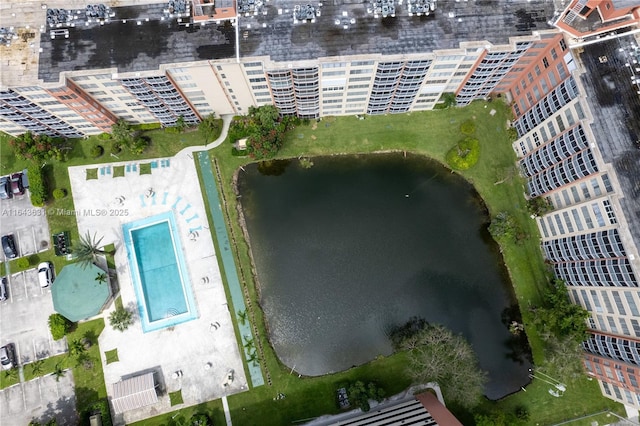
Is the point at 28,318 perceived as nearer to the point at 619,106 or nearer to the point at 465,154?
the point at 465,154

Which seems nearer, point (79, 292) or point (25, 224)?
point (79, 292)

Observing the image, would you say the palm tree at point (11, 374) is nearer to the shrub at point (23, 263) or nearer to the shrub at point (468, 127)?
the shrub at point (23, 263)

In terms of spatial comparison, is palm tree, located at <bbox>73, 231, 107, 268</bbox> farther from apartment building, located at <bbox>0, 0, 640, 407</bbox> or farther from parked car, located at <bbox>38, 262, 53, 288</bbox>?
apartment building, located at <bbox>0, 0, 640, 407</bbox>

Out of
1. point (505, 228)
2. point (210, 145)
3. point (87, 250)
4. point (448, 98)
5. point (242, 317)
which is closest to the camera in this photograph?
point (87, 250)

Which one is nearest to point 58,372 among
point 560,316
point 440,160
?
point 440,160

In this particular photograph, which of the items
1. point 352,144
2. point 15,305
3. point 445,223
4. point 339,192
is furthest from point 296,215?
point 15,305

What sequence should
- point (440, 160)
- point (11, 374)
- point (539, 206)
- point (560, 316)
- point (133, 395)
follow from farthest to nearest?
1. point (440, 160)
2. point (539, 206)
3. point (11, 374)
4. point (133, 395)
5. point (560, 316)

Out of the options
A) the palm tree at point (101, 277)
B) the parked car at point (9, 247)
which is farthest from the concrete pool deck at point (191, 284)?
the parked car at point (9, 247)

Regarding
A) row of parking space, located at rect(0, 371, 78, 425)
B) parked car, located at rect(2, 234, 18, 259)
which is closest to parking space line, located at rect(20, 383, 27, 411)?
row of parking space, located at rect(0, 371, 78, 425)
